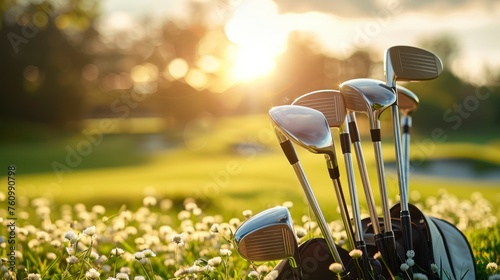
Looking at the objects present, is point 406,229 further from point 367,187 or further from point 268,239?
point 268,239

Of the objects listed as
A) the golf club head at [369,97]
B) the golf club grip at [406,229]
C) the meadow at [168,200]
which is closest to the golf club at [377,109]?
the golf club head at [369,97]

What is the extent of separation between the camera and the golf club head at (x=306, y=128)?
8.73ft

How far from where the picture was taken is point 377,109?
2973 millimetres

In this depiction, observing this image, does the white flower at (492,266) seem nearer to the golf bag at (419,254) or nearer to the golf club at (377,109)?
the golf bag at (419,254)

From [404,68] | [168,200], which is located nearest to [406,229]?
[404,68]

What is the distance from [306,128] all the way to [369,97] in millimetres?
418

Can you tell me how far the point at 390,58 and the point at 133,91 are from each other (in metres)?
53.3

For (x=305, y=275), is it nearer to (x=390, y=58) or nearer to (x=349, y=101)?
(x=349, y=101)

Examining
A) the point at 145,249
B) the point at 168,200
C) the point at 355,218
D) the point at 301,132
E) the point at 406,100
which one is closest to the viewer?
the point at 301,132

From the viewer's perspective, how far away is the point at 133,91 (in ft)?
182

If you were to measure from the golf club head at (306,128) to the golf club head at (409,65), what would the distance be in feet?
2.22

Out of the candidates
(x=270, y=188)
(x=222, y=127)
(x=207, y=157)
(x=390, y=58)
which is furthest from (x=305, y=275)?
(x=222, y=127)

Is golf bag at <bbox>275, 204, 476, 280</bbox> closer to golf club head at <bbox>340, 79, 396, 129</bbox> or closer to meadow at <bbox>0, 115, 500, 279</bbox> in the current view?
meadow at <bbox>0, 115, 500, 279</bbox>

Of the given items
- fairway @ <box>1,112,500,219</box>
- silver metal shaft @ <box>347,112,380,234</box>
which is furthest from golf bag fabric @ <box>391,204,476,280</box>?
fairway @ <box>1,112,500,219</box>
